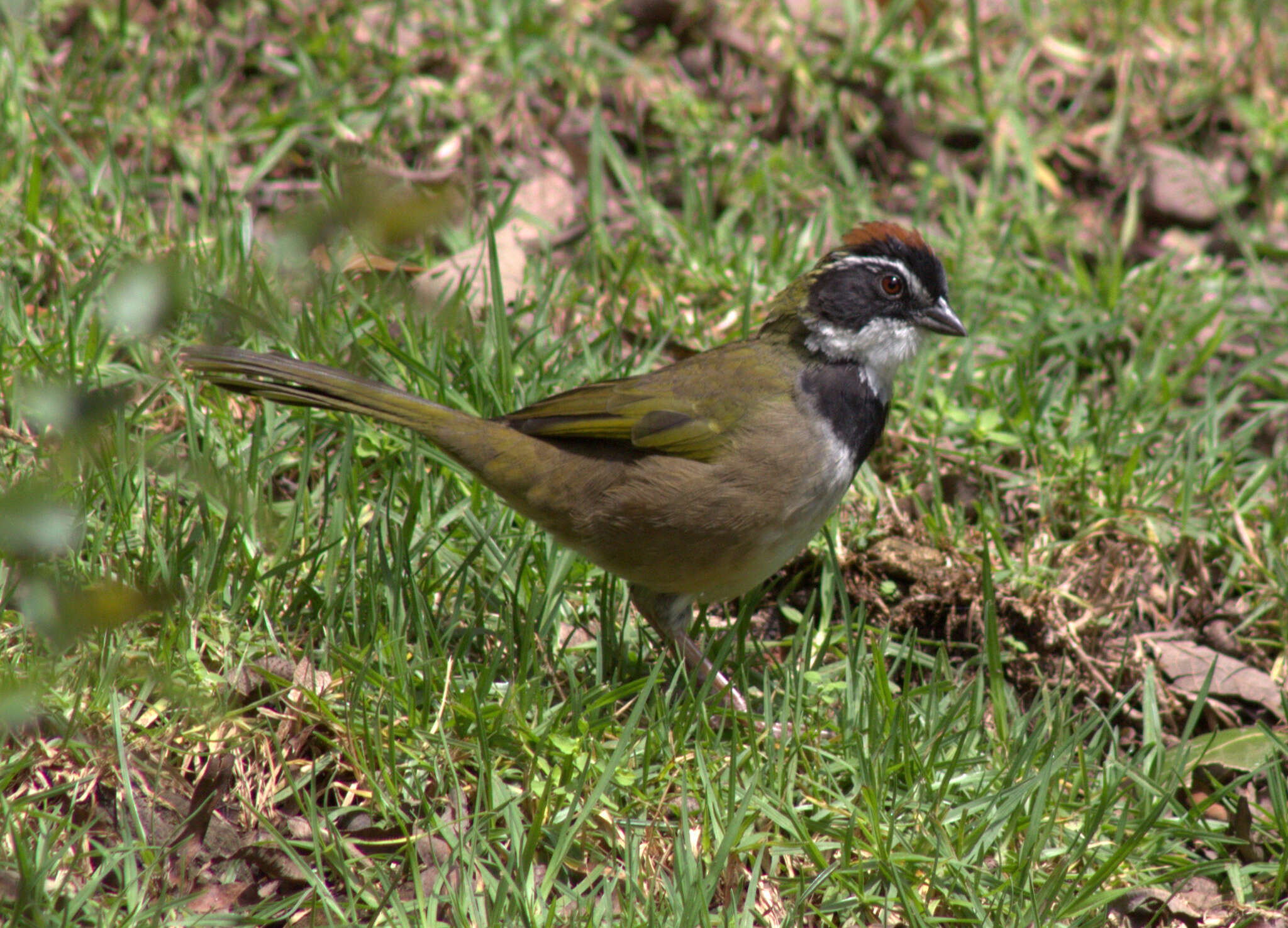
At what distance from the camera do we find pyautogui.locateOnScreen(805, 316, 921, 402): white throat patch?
4.33 m

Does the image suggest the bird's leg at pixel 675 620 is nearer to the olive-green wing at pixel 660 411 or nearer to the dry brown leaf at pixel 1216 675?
the olive-green wing at pixel 660 411

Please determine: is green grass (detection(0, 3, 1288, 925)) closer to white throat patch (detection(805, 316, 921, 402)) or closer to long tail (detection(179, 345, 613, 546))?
long tail (detection(179, 345, 613, 546))

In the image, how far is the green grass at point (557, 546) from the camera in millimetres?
3264

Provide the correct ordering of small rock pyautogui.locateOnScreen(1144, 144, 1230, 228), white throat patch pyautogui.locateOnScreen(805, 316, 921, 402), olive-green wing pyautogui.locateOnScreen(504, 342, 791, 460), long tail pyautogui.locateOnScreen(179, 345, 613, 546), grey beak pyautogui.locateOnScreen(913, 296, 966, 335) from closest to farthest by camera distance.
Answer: long tail pyautogui.locateOnScreen(179, 345, 613, 546)
olive-green wing pyautogui.locateOnScreen(504, 342, 791, 460)
white throat patch pyautogui.locateOnScreen(805, 316, 921, 402)
grey beak pyautogui.locateOnScreen(913, 296, 966, 335)
small rock pyautogui.locateOnScreen(1144, 144, 1230, 228)

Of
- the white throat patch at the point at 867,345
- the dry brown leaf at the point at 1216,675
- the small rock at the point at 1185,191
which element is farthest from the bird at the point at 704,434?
the small rock at the point at 1185,191

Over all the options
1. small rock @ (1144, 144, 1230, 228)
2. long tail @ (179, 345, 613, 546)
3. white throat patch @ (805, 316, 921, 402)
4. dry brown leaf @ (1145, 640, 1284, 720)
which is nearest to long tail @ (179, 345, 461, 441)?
long tail @ (179, 345, 613, 546)

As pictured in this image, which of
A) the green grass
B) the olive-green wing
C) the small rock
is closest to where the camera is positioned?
the green grass

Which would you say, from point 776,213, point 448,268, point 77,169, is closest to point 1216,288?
point 776,213

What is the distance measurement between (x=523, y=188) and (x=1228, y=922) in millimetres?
4326

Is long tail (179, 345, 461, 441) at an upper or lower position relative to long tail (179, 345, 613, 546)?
upper

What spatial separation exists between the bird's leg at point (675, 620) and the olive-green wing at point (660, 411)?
0.50m

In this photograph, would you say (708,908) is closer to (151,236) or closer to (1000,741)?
(1000,741)

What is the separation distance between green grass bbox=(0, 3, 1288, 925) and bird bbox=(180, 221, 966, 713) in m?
0.26

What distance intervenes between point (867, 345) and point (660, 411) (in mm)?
755
